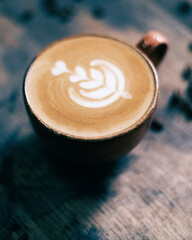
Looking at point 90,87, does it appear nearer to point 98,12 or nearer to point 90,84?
point 90,84

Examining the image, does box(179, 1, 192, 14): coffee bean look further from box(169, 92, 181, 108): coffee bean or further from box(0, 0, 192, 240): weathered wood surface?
box(169, 92, 181, 108): coffee bean

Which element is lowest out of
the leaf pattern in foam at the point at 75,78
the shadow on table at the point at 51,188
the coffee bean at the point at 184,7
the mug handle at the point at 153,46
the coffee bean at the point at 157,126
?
the shadow on table at the point at 51,188

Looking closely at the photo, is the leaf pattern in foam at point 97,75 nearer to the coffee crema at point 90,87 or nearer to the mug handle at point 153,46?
the coffee crema at point 90,87

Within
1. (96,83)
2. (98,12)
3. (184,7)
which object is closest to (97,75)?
(96,83)

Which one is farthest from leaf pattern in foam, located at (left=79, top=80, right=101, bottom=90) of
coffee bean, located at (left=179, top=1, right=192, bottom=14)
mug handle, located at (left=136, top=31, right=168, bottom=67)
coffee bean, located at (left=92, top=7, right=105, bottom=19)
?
coffee bean, located at (left=179, top=1, right=192, bottom=14)

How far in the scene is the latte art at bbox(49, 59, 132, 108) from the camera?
612 mm

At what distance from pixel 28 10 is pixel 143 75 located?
2.22ft

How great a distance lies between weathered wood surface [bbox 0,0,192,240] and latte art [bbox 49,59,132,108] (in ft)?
0.73

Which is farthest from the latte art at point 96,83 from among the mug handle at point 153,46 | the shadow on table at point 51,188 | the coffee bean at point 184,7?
the coffee bean at point 184,7

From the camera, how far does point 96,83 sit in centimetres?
65

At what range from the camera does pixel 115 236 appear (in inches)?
25.6

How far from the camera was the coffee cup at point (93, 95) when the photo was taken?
55 cm

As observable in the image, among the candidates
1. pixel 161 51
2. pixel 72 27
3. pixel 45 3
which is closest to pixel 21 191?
pixel 161 51

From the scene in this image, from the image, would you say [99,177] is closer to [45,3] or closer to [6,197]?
[6,197]
